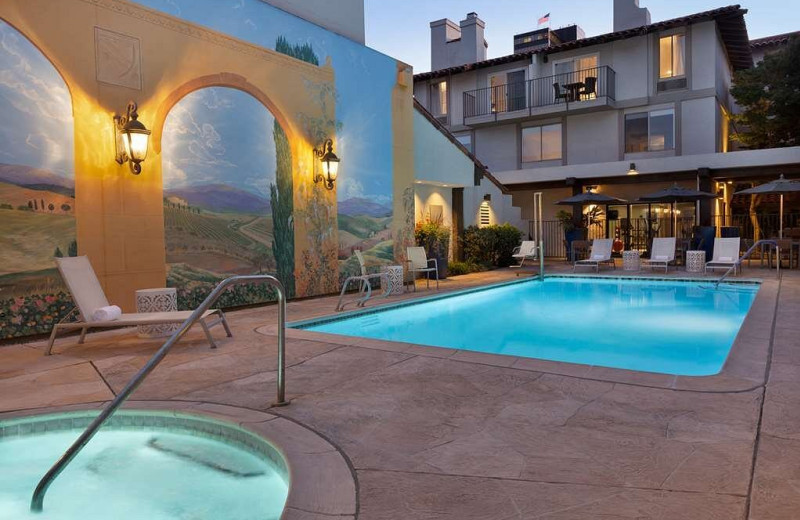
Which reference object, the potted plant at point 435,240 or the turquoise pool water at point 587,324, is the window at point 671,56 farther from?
the potted plant at point 435,240

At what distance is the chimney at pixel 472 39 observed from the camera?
2675 centimetres

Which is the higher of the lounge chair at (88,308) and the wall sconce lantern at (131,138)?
the wall sconce lantern at (131,138)

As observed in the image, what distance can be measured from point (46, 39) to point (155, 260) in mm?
2991

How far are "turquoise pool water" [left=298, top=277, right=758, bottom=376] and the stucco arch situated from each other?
349 cm

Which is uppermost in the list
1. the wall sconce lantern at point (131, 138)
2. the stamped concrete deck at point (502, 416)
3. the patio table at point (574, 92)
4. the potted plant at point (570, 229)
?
the patio table at point (574, 92)

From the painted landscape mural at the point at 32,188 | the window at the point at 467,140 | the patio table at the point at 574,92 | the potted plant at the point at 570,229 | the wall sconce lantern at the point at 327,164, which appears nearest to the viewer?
the painted landscape mural at the point at 32,188

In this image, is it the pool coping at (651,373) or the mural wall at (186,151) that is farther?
the mural wall at (186,151)

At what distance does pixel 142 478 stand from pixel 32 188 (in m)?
4.84

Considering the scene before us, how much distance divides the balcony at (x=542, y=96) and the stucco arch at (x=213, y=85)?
1487cm

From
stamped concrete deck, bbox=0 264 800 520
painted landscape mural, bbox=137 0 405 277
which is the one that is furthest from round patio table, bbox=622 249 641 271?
stamped concrete deck, bbox=0 264 800 520

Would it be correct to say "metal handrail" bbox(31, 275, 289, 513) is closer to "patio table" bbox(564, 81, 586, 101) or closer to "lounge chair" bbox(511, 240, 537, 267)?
"lounge chair" bbox(511, 240, 537, 267)

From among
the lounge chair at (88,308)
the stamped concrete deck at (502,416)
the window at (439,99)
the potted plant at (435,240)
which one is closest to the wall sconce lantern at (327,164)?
the potted plant at (435,240)

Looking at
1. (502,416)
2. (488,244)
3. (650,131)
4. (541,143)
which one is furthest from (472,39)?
(502,416)

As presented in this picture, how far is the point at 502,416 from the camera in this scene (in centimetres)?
354
